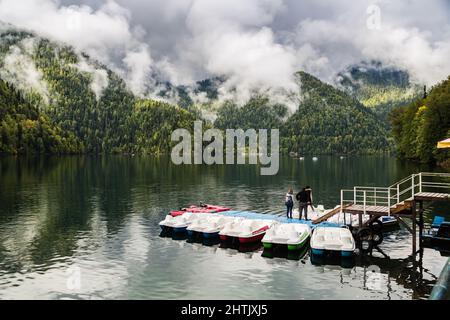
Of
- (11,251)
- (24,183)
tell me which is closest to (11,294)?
(11,251)

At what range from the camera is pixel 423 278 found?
3238 cm

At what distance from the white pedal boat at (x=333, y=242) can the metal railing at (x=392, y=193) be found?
3968 mm

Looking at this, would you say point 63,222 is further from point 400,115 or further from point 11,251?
point 400,115

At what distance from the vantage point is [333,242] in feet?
125

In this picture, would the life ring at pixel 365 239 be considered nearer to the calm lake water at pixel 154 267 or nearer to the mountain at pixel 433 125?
the calm lake water at pixel 154 267

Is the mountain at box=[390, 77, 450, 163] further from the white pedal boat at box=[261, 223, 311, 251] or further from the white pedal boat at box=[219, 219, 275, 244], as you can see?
the white pedal boat at box=[219, 219, 275, 244]

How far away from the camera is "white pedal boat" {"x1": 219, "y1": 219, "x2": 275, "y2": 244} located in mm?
43500

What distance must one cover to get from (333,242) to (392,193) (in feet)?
179

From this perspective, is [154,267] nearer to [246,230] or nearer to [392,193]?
[246,230]

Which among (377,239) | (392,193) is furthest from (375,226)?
(392,193)

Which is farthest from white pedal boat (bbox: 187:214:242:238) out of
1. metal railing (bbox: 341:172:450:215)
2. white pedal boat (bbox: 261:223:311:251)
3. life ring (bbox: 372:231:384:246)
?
life ring (bbox: 372:231:384:246)

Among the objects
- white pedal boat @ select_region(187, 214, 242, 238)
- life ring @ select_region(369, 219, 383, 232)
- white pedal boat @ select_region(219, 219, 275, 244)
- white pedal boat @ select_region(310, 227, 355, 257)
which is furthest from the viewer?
white pedal boat @ select_region(187, 214, 242, 238)

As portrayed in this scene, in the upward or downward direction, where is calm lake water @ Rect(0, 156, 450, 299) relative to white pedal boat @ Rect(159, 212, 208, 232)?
downward

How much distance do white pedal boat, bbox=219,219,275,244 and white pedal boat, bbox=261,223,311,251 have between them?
2.06 metres
